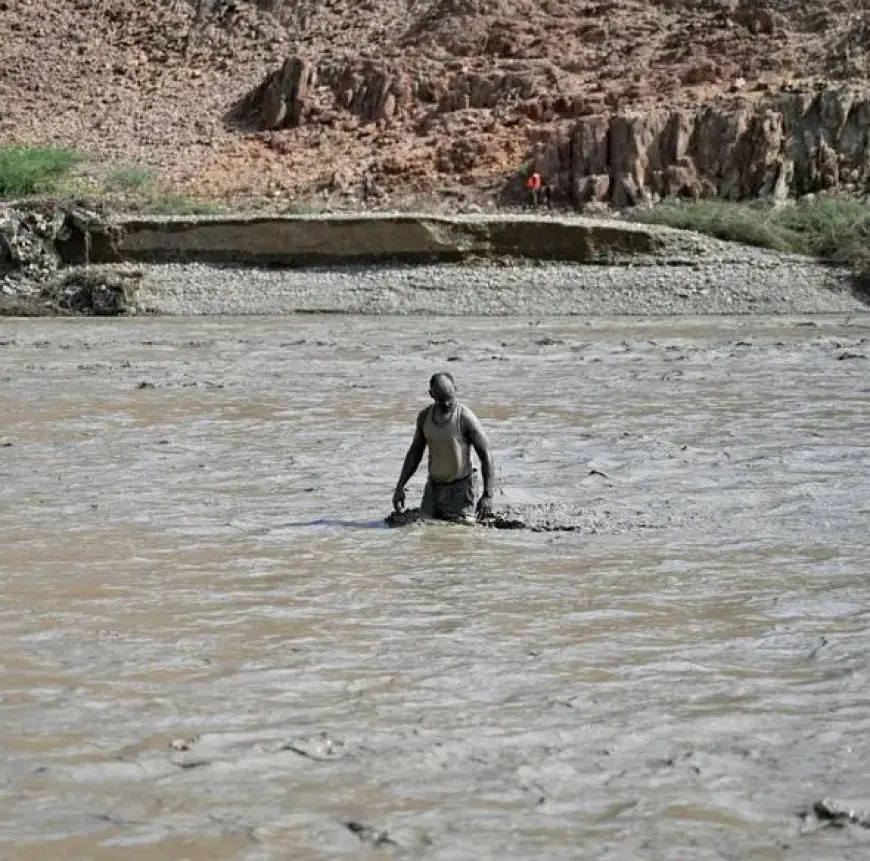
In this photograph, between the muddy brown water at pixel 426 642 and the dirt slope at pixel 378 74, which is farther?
the dirt slope at pixel 378 74

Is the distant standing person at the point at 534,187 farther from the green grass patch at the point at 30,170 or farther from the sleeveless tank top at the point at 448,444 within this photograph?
the sleeveless tank top at the point at 448,444

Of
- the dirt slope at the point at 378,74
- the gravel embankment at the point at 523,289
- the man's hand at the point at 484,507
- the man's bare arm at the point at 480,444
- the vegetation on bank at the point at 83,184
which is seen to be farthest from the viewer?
the dirt slope at the point at 378,74

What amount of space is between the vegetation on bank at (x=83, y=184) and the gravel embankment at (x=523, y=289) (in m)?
2.69

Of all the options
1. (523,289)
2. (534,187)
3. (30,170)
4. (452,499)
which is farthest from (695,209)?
(452,499)

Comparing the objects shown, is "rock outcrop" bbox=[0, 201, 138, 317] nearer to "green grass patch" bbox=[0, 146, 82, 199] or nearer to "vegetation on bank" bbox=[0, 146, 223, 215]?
"vegetation on bank" bbox=[0, 146, 223, 215]

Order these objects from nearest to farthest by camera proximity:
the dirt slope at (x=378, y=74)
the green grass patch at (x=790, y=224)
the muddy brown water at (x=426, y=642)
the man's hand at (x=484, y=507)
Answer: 1. the muddy brown water at (x=426, y=642)
2. the man's hand at (x=484, y=507)
3. the green grass patch at (x=790, y=224)
4. the dirt slope at (x=378, y=74)

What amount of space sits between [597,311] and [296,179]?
988 cm

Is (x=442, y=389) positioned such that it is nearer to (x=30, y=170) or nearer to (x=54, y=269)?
(x=54, y=269)

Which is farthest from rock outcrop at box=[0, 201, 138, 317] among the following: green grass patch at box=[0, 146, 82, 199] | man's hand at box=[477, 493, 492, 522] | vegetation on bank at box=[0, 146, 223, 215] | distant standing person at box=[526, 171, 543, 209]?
man's hand at box=[477, 493, 492, 522]

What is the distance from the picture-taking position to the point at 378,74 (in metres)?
34.9

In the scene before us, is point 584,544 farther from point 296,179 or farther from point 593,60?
point 593,60

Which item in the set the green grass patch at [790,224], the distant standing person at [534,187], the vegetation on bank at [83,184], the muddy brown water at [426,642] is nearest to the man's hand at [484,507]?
the muddy brown water at [426,642]

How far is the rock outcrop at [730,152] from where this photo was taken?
91.1 feet

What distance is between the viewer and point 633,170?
92.5 feet
